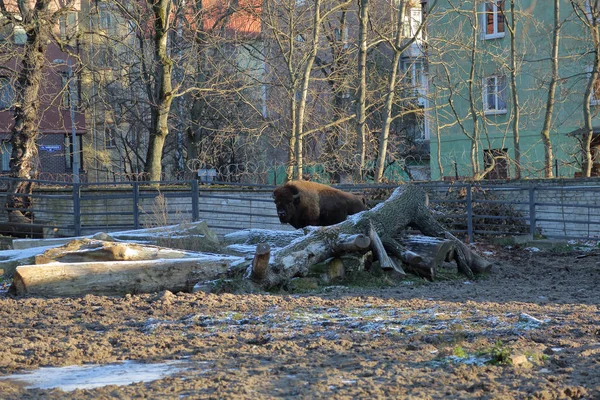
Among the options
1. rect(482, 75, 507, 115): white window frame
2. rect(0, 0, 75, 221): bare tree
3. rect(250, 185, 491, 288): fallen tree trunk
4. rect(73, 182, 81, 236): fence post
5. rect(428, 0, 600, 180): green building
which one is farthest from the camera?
rect(482, 75, 507, 115): white window frame

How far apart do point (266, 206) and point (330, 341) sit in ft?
43.4

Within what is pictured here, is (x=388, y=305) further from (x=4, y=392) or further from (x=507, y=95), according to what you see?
(x=507, y=95)

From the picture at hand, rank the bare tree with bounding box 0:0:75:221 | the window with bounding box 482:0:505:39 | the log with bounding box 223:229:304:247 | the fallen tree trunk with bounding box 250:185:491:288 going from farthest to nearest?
the window with bounding box 482:0:505:39
the bare tree with bounding box 0:0:75:221
the log with bounding box 223:229:304:247
the fallen tree trunk with bounding box 250:185:491:288

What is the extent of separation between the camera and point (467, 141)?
34281 millimetres

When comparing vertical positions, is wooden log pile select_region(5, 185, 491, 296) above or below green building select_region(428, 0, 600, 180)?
below

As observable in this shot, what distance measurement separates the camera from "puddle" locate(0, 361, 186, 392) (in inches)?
229

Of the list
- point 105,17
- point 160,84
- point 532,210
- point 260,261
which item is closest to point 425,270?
point 260,261

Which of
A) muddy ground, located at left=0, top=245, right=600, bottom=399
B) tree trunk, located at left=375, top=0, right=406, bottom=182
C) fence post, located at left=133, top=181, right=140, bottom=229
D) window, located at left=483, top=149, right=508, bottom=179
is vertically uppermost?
tree trunk, located at left=375, top=0, right=406, bottom=182

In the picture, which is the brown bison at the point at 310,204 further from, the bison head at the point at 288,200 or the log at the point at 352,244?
the log at the point at 352,244

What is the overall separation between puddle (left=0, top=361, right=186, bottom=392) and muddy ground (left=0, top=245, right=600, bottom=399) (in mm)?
137

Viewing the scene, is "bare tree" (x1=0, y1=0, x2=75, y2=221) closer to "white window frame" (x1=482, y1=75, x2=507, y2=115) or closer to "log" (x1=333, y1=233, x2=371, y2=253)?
"log" (x1=333, y1=233, x2=371, y2=253)

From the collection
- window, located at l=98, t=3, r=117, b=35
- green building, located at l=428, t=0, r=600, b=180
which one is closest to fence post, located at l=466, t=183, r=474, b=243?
green building, located at l=428, t=0, r=600, b=180

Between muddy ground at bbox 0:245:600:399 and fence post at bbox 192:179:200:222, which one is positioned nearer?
muddy ground at bbox 0:245:600:399

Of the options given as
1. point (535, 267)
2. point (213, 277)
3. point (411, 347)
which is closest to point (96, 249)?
point (213, 277)
